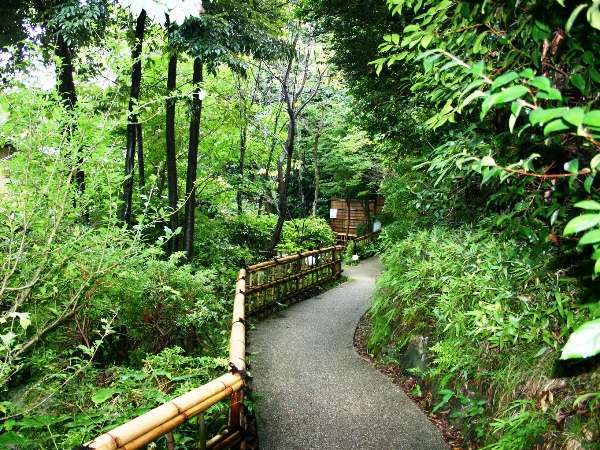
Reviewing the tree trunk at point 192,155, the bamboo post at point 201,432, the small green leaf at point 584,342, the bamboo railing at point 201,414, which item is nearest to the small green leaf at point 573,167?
the small green leaf at point 584,342

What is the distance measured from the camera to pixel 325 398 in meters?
4.37

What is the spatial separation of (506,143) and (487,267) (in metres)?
2.08

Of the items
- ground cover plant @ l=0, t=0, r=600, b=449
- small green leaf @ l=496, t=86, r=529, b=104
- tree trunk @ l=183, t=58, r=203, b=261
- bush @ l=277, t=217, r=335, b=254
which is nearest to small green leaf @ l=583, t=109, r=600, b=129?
ground cover plant @ l=0, t=0, r=600, b=449

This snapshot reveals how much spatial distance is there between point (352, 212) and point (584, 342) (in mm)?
23885

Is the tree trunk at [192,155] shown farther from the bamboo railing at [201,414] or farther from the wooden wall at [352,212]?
the wooden wall at [352,212]

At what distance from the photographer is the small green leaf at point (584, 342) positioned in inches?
26.4

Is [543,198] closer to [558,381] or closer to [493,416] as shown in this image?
[558,381]

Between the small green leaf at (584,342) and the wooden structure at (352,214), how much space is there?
22.0 m

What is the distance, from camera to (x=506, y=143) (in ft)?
7.52

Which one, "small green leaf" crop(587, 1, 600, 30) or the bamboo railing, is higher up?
"small green leaf" crop(587, 1, 600, 30)

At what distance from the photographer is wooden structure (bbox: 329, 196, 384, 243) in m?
23.1

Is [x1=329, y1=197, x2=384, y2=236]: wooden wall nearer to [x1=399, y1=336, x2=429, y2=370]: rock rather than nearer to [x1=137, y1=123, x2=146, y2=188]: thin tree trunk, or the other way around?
[x1=137, y1=123, x2=146, y2=188]: thin tree trunk

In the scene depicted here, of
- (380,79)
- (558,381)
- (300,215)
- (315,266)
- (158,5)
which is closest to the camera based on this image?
(158,5)

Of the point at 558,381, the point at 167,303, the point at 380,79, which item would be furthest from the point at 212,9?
the point at 558,381
